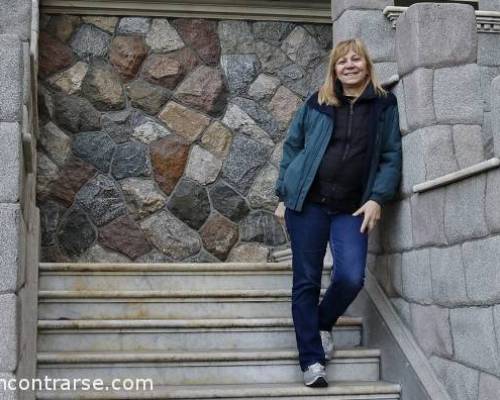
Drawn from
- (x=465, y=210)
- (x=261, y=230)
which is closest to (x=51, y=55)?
(x=261, y=230)

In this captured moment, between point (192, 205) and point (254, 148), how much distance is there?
2.03 ft

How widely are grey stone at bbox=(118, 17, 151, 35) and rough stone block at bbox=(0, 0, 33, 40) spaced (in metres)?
1.48

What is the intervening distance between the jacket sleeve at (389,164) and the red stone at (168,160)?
91.6 inches

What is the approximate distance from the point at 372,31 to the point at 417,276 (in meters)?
1.60

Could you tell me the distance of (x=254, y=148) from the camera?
19.5 ft

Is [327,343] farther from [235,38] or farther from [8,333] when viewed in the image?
[235,38]

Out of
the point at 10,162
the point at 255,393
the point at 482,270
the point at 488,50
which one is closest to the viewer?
the point at 10,162

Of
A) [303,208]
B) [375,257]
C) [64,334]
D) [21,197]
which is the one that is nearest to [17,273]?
[21,197]

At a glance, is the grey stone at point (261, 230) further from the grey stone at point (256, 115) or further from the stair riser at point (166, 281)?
the stair riser at point (166, 281)

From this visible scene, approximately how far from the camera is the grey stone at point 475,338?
2.96 meters

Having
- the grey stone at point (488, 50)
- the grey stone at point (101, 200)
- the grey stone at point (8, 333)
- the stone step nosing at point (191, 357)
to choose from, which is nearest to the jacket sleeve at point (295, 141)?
the stone step nosing at point (191, 357)

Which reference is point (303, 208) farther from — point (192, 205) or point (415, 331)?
point (192, 205)

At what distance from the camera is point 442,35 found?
3605mm

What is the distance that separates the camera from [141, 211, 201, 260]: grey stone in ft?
18.8
